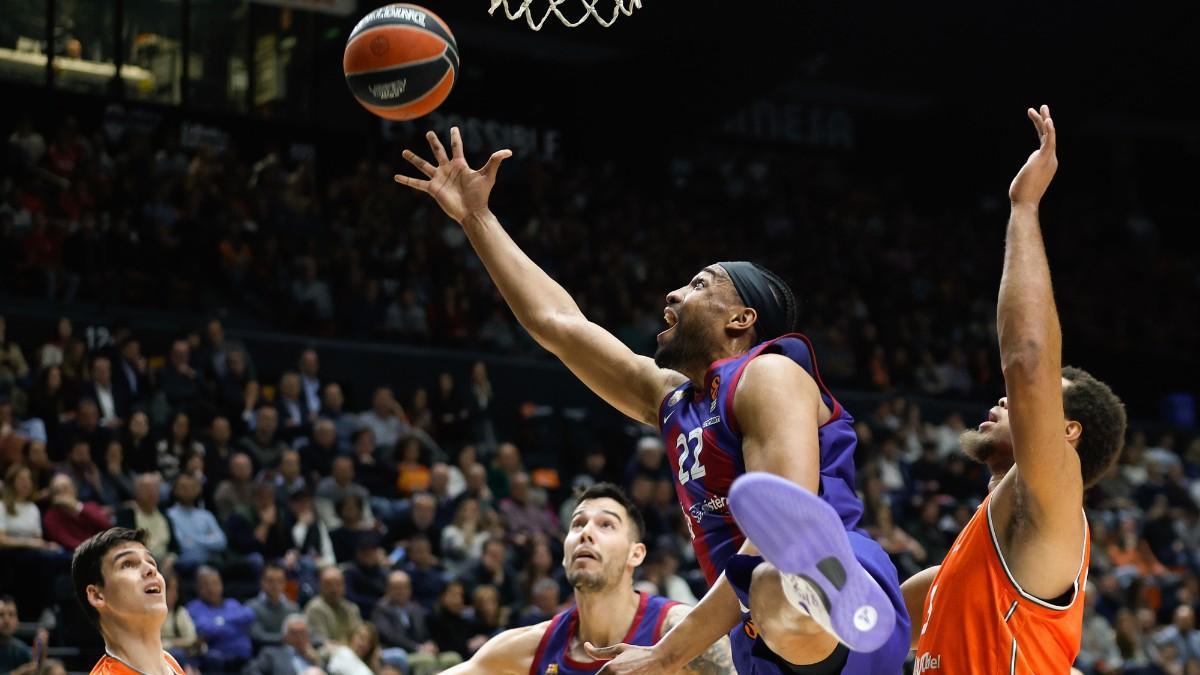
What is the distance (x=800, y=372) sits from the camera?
150 inches

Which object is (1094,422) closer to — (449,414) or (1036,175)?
(1036,175)

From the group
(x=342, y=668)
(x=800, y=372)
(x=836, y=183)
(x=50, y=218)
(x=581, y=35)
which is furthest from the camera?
(x=836, y=183)

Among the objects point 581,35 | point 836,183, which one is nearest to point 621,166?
point 581,35

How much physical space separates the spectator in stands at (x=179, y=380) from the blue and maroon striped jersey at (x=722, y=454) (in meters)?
8.91

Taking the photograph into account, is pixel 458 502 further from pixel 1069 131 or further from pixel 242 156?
pixel 1069 131

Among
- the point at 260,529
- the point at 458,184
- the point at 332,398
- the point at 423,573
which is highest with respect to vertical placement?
the point at 458,184

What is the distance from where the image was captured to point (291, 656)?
9.67m

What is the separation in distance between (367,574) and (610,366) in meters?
7.04

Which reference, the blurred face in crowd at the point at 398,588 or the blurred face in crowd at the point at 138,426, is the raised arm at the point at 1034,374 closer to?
the blurred face in crowd at the point at 398,588

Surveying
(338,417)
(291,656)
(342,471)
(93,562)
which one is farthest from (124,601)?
(338,417)

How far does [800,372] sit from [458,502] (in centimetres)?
860

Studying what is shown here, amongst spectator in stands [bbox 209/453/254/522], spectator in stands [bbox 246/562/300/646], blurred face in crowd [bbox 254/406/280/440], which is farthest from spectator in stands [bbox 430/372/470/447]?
spectator in stands [bbox 246/562/300/646]

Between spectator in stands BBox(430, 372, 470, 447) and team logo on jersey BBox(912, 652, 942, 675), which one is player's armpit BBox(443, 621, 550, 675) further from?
spectator in stands BBox(430, 372, 470, 447)

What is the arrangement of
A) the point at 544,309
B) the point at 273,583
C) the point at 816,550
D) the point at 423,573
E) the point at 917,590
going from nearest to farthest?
1. the point at 816,550
2. the point at 917,590
3. the point at 544,309
4. the point at 273,583
5. the point at 423,573
